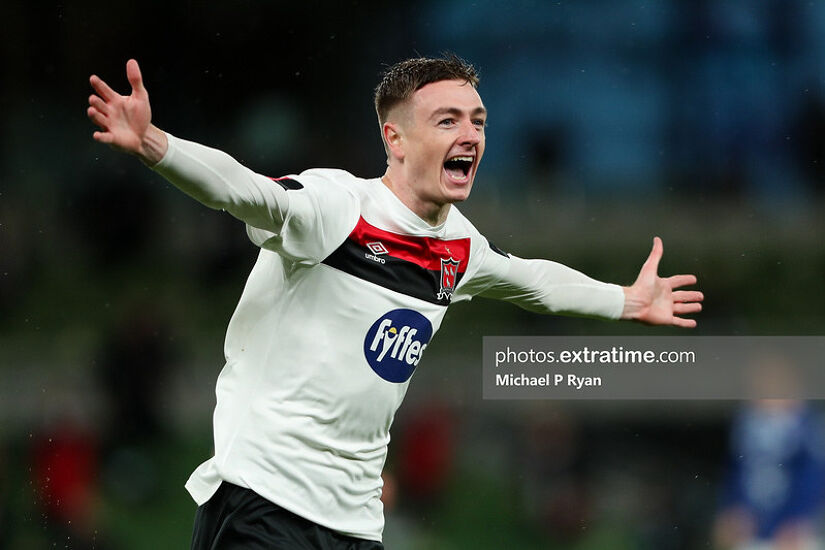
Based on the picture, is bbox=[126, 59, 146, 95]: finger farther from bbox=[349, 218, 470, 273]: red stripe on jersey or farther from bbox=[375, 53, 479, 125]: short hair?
bbox=[375, 53, 479, 125]: short hair

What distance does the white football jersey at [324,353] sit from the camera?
253 centimetres

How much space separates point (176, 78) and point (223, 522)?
3.82 m

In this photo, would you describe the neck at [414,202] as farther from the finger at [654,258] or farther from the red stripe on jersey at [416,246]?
the finger at [654,258]

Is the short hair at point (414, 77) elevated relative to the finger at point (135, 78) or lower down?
elevated

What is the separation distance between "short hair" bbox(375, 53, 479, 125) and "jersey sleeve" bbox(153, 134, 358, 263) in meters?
0.35

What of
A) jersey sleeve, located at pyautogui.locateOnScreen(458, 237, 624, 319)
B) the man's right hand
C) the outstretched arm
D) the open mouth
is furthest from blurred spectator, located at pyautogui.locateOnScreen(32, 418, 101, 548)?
the man's right hand

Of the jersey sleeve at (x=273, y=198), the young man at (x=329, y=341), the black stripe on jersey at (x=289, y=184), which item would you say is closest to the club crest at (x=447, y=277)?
the young man at (x=329, y=341)

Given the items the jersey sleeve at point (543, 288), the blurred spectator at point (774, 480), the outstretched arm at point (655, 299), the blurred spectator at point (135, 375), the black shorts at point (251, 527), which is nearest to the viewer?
the black shorts at point (251, 527)

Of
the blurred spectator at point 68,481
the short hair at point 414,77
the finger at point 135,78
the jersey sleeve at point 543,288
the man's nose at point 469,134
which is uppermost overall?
the short hair at point 414,77

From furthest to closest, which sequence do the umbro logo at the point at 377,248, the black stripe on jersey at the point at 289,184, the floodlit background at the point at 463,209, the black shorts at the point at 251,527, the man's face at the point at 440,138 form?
the floodlit background at the point at 463,209 → the man's face at the point at 440,138 → the umbro logo at the point at 377,248 → the black shorts at the point at 251,527 → the black stripe on jersey at the point at 289,184

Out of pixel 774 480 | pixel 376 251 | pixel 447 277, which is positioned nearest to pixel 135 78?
pixel 376 251

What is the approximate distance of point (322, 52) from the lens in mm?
5887

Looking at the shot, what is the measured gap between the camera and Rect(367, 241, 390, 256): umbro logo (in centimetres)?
262

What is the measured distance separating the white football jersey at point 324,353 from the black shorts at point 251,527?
28 mm
